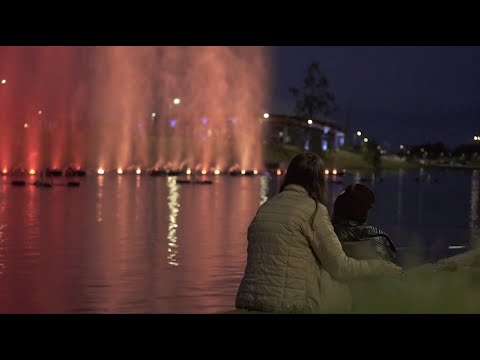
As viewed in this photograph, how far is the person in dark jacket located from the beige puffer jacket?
0.97 m

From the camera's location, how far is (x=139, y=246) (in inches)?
891

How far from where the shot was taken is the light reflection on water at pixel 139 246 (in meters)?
14.2

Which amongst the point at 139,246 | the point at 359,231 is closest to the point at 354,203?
the point at 359,231

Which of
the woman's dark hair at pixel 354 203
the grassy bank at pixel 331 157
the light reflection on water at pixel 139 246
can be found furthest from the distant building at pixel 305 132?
the woman's dark hair at pixel 354 203

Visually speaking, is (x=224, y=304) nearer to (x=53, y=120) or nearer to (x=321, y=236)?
(x=321, y=236)

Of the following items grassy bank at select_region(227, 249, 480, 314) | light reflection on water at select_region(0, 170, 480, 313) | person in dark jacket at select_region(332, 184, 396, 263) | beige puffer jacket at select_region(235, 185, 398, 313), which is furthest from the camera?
light reflection on water at select_region(0, 170, 480, 313)

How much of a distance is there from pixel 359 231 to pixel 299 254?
51.4 inches

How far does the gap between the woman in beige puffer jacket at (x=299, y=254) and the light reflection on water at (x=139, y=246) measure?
22.5 ft

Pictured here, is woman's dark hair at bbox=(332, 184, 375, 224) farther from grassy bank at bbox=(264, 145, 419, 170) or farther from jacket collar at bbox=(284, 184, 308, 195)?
grassy bank at bbox=(264, 145, 419, 170)

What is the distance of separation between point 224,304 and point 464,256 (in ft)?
12.1

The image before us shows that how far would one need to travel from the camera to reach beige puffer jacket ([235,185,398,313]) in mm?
6133

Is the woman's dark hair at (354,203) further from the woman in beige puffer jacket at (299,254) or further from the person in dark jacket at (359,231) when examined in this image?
the woman in beige puffer jacket at (299,254)

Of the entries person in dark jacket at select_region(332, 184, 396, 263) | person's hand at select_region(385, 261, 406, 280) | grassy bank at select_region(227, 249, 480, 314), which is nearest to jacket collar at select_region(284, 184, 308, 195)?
person's hand at select_region(385, 261, 406, 280)

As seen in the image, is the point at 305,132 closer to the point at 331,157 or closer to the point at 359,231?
the point at 331,157
